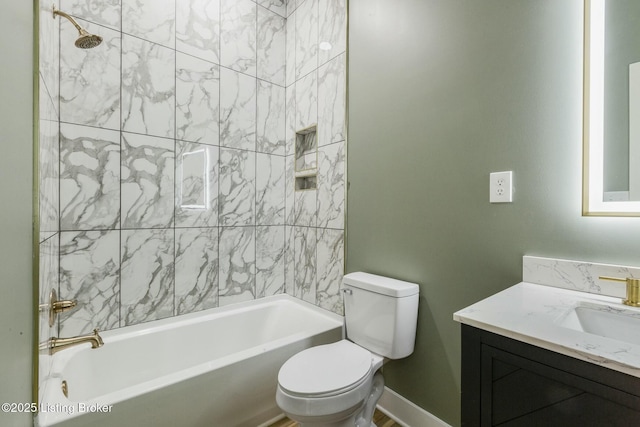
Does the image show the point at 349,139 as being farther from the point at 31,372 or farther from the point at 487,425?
the point at 31,372

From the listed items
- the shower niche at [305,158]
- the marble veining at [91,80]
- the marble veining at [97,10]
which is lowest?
the shower niche at [305,158]

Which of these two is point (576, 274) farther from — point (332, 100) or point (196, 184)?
point (196, 184)

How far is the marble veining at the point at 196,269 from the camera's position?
192 cm

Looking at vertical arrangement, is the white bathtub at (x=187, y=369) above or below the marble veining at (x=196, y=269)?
below

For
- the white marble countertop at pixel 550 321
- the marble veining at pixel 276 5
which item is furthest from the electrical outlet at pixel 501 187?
the marble veining at pixel 276 5

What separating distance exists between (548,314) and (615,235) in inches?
16.9

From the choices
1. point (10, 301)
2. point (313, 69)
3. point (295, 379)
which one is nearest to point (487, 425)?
point (295, 379)

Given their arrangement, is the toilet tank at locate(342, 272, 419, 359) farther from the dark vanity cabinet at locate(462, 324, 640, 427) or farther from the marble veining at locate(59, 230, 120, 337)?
the marble veining at locate(59, 230, 120, 337)

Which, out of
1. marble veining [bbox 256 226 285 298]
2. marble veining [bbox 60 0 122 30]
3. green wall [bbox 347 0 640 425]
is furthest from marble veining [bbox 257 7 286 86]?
marble veining [bbox 256 226 285 298]

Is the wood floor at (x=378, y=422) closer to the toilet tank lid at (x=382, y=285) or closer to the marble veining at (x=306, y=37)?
the toilet tank lid at (x=382, y=285)

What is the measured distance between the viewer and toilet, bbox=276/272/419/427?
1135 millimetres

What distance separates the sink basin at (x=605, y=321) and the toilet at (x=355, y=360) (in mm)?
661

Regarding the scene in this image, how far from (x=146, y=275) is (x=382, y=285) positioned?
146 cm

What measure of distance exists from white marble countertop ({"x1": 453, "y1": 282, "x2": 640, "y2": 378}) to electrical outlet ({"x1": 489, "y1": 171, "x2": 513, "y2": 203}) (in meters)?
0.35
